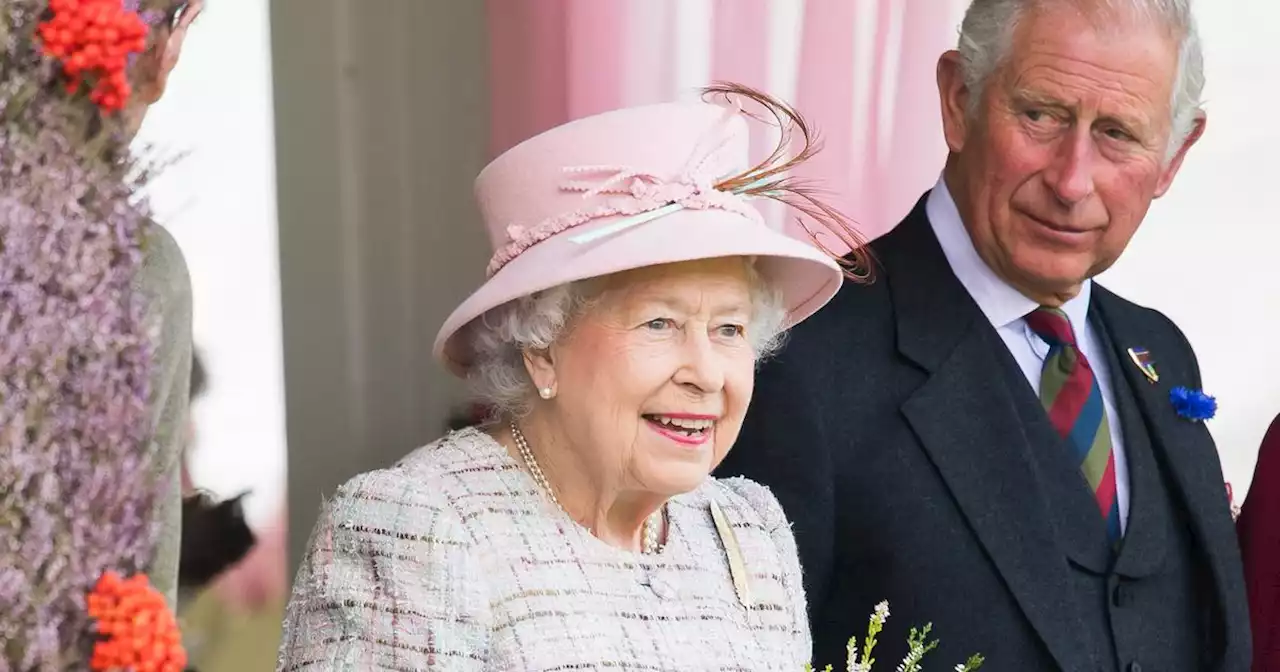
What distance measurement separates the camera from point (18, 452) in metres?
1.21

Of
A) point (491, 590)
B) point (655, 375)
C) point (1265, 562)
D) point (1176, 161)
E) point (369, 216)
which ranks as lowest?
point (1265, 562)

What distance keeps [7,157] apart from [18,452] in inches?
8.7

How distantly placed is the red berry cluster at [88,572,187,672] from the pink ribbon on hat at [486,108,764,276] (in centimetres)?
70

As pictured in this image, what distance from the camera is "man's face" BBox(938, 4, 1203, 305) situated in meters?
2.36

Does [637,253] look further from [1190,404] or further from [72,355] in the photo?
[1190,404]

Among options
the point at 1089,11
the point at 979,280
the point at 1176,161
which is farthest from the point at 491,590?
the point at 1176,161

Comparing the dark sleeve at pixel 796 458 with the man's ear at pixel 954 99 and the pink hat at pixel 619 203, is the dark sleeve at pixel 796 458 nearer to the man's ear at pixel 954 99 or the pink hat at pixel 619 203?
the pink hat at pixel 619 203

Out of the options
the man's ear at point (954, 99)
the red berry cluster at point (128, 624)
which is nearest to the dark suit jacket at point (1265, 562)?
the man's ear at point (954, 99)

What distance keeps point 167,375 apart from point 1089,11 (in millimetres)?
1535

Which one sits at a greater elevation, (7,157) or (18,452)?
(7,157)

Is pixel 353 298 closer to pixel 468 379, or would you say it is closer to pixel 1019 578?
pixel 468 379

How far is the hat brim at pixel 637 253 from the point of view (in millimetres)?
1728

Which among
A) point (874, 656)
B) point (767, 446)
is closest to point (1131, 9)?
point (767, 446)

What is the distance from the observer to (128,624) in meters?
1.24
